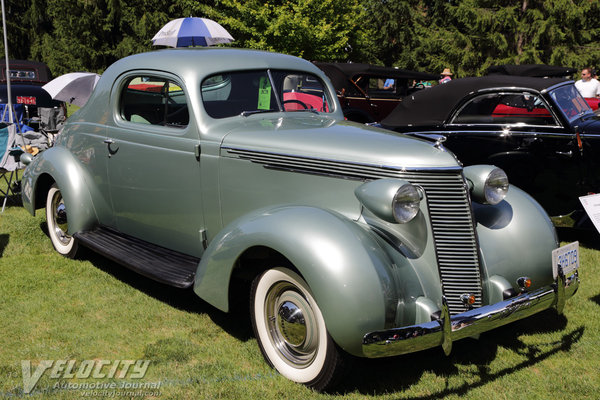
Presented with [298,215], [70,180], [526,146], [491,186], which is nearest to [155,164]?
[70,180]

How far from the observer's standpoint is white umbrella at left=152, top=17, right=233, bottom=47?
11.1 meters

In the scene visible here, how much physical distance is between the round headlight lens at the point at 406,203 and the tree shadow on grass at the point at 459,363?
→ 78 cm

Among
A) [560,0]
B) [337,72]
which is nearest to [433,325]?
[337,72]

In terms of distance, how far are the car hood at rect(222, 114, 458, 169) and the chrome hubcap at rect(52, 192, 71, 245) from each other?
2.28 m

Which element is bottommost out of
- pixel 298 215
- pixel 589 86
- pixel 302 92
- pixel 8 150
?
pixel 8 150

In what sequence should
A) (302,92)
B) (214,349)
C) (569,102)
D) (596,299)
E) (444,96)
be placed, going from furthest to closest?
1. (444,96)
2. (569,102)
3. (302,92)
4. (596,299)
5. (214,349)

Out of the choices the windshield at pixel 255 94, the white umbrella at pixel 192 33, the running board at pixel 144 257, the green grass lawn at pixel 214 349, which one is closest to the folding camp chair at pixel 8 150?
the green grass lawn at pixel 214 349

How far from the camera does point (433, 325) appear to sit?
2.73m

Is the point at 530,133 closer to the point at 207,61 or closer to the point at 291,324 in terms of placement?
the point at 207,61

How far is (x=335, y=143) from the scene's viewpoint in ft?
11.2

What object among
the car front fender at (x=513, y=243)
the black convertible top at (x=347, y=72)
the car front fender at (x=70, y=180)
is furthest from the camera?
the black convertible top at (x=347, y=72)

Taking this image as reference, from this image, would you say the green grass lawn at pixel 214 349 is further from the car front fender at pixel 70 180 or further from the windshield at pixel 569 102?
the windshield at pixel 569 102

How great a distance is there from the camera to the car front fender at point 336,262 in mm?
2762

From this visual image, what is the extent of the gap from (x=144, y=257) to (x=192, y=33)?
7.81 metres
